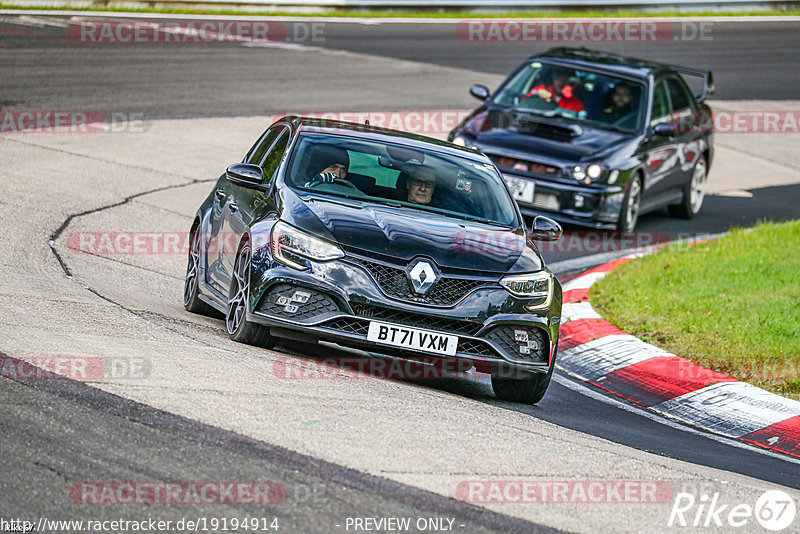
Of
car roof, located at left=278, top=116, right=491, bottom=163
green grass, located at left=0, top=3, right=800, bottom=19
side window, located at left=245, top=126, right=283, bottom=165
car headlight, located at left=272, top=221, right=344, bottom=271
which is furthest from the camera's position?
green grass, located at left=0, top=3, right=800, bottom=19

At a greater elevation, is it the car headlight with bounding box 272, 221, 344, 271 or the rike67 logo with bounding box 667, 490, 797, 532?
the car headlight with bounding box 272, 221, 344, 271

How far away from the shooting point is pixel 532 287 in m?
7.89

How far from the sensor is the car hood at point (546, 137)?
14.3 meters

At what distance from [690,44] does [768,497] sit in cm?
2640

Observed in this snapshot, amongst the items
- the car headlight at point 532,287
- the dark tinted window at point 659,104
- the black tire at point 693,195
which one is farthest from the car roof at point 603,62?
the car headlight at point 532,287

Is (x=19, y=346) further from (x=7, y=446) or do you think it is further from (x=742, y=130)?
(x=742, y=130)

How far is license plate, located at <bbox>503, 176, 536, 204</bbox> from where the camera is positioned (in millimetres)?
14109

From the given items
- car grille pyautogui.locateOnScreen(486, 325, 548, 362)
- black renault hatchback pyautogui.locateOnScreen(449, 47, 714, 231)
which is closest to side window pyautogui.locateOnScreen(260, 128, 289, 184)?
car grille pyautogui.locateOnScreen(486, 325, 548, 362)

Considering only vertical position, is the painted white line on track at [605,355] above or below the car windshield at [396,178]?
below

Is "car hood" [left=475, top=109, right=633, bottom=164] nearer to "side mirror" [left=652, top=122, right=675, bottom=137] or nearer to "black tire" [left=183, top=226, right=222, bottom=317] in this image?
"side mirror" [left=652, top=122, right=675, bottom=137]
